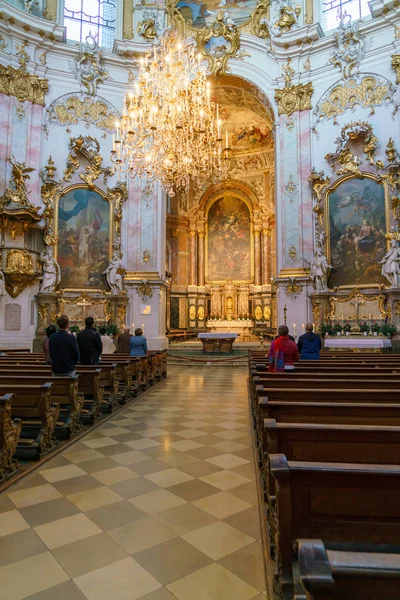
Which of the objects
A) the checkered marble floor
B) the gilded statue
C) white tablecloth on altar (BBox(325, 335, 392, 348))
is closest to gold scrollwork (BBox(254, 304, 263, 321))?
white tablecloth on altar (BBox(325, 335, 392, 348))

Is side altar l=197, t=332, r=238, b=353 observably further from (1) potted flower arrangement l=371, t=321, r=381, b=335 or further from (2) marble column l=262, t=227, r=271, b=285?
(2) marble column l=262, t=227, r=271, b=285

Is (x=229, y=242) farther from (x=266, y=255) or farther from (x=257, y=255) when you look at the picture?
(x=266, y=255)

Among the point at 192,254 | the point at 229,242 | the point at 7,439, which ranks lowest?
the point at 7,439

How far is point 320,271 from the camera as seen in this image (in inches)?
618

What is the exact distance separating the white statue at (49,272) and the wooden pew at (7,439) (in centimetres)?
1254

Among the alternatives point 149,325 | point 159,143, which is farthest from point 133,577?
point 149,325

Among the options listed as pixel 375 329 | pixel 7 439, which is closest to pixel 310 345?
pixel 7 439

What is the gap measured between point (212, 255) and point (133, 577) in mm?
23479

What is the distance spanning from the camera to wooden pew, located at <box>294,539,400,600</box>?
1009 millimetres

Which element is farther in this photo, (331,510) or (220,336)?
(220,336)

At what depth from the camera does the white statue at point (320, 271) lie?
1571cm

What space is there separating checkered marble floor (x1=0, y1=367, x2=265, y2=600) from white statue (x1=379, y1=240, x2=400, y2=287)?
11267 mm

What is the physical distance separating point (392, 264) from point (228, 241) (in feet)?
39.9

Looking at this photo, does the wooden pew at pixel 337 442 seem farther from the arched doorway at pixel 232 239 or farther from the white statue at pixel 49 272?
the arched doorway at pixel 232 239
